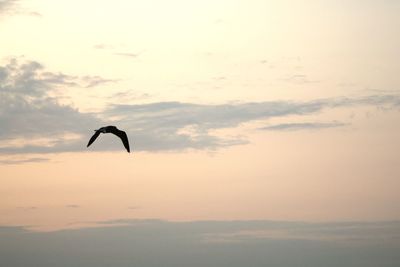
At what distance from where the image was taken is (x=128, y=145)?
367ft

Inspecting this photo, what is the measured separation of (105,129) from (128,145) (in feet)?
24.3

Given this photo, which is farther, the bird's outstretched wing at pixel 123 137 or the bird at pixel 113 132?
the bird's outstretched wing at pixel 123 137

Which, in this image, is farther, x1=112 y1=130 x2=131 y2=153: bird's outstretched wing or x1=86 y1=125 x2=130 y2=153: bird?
x1=112 y1=130 x2=131 y2=153: bird's outstretched wing

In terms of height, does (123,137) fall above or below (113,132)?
below

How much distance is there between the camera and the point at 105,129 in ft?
345

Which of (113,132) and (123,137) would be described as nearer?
(113,132)
